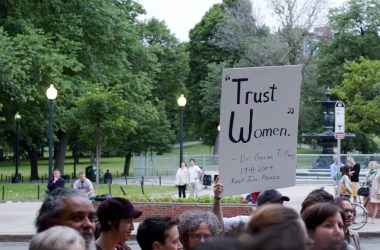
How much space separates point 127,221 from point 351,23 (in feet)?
197

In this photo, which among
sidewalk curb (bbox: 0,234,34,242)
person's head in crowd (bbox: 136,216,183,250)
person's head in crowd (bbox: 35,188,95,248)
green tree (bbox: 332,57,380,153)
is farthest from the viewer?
green tree (bbox: 332,57,380,153)

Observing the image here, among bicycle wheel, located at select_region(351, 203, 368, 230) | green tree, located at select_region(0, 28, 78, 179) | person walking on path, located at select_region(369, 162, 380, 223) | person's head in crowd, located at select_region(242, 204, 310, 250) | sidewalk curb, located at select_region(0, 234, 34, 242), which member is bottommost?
sidewalk curb, located at select_region(0, 234, 34, 242)

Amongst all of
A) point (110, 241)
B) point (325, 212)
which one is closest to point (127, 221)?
point (110, 241)

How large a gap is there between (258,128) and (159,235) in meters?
2.29

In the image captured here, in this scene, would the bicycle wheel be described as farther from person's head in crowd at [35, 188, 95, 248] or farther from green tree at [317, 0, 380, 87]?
green tree at [317, 0, 380, 87]

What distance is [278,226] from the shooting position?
2.22 metres

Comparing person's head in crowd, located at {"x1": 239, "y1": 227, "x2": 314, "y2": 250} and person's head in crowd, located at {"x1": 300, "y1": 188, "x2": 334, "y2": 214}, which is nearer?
person's head in crowd, located at {"x1": 239, "y1": 227, "x2": 314, "y2": 250}

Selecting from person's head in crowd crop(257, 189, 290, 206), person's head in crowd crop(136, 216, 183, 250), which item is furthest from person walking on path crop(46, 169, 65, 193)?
person's head in crowd crop(136, 216, 183, 250)

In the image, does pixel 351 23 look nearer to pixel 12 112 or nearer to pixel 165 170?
pixel 165 170

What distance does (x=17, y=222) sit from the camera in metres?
21.4

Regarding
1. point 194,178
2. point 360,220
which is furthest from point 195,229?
point 194,178

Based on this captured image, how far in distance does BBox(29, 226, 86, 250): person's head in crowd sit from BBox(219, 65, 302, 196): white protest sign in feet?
12.9

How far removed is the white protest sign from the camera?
733 cm

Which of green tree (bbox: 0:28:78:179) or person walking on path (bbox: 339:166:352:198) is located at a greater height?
green tree (bbox: 0:28:78:179)
